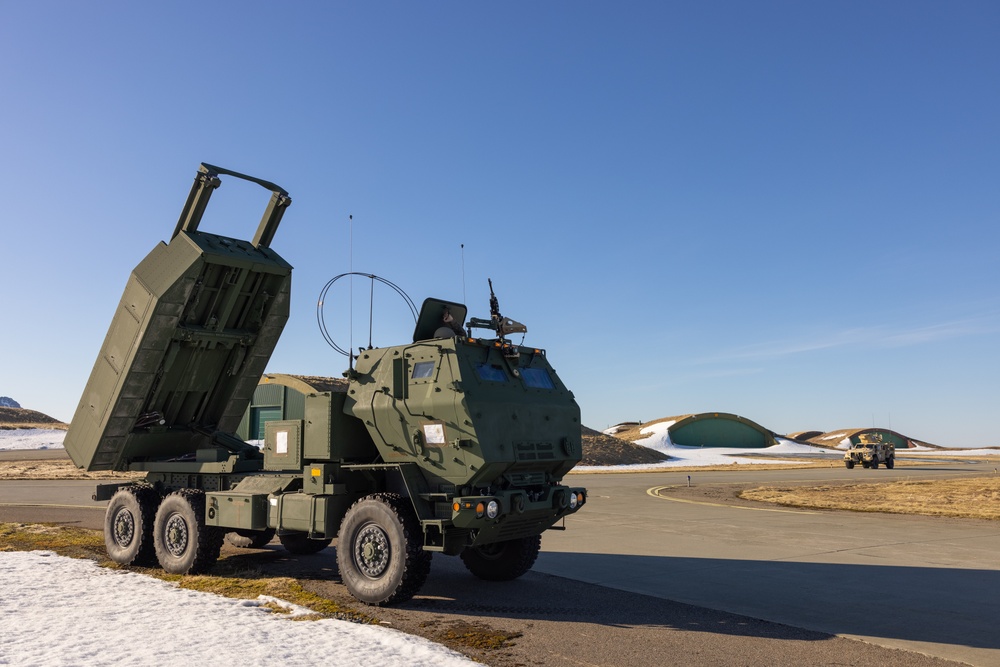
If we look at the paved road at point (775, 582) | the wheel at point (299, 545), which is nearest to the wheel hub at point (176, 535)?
the wheel at point (299, 545)

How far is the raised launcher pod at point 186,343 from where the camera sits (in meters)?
10.6

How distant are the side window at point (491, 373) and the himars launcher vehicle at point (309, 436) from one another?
0.03 meters

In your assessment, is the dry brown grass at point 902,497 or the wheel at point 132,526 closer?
the wheel at point 132,526

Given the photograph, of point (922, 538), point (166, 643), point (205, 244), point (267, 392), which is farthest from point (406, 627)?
point (267, 392)

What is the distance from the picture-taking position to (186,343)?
11125 millimetres

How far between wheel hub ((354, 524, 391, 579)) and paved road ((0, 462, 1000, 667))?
2.32ft

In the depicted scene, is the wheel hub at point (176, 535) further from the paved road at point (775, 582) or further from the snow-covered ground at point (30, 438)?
the snow-covered ground at point (30, 438)

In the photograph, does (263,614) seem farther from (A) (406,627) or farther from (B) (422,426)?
(B) (422,426)

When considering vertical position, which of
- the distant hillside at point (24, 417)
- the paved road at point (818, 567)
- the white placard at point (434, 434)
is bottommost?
the paved road at point (818, 567)

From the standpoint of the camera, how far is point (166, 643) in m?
6.51

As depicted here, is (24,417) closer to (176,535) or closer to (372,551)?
(176,535)

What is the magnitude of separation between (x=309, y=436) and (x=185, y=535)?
2809mm

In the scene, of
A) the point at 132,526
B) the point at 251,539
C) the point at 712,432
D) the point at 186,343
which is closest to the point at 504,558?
the point at 251,539

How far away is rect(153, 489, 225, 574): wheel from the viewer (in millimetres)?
10414
